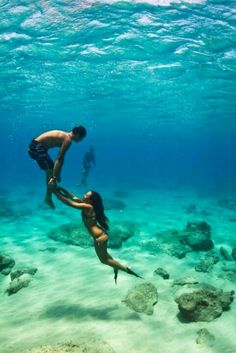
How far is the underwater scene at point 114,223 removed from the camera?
23.8ft

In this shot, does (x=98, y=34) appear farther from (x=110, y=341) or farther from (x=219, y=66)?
(x=110, y=341)

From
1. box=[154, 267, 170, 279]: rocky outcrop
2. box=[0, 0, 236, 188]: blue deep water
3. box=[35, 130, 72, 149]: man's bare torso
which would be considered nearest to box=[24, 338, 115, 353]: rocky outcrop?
box=[154, 267, 170, 279]: rocky outcrop

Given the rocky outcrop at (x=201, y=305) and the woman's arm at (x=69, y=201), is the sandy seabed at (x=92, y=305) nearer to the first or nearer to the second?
the rocky outcrop at (x=201, y=305)

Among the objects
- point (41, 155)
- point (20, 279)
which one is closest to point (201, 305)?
point (20, 279)

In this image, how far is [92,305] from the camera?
8344mm

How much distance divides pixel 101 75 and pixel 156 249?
60.4 ft

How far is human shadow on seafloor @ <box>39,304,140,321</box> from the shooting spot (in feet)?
25.1

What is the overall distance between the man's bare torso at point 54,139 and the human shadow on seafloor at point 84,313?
4.25 meters

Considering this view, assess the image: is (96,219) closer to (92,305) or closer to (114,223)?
(92,305)

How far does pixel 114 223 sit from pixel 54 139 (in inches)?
352

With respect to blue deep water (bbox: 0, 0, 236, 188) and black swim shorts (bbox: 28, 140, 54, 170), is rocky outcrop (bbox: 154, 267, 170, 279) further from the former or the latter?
blue deep water (bbox: 0, 0, 236, 188)

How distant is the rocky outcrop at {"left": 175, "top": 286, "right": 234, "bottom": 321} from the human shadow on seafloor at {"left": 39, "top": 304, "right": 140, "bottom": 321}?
3.69ft

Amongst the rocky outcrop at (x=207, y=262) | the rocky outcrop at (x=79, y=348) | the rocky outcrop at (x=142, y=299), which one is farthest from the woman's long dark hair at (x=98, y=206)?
the rocky outcrop at (x=207, y=262)

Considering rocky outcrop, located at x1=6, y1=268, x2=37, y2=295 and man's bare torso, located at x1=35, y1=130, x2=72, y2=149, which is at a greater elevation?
man's bare torso, located at x1=35, y1=130, x2=72, y2=149
